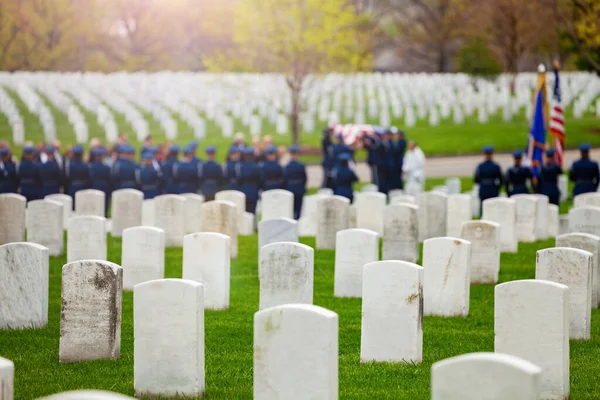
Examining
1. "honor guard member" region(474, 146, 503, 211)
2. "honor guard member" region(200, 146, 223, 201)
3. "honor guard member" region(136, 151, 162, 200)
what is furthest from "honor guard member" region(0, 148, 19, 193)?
"honor guard member" region(474, 146, 503, 211)

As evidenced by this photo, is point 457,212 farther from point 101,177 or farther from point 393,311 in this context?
point 393,311

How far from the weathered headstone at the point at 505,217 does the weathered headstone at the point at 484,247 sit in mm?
2658

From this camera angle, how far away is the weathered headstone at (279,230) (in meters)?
12.8

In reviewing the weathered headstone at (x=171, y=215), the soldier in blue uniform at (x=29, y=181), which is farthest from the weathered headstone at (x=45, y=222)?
the soldier in blue uniform at (x=29, y=181)

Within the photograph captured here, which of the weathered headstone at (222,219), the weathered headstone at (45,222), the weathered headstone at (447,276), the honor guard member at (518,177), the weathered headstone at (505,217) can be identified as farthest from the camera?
the honor guard member at (518,177)

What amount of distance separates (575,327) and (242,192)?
30.2 feet

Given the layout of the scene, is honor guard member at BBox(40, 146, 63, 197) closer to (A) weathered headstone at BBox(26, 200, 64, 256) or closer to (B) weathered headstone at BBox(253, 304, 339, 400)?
(A) weathered headstone at BBox(26, 200, 64, 256)

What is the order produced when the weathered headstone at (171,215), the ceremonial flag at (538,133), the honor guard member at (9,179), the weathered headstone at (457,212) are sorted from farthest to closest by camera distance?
the ceremonial flag at (538,133) → the honor guard member at (9,179) → the weathered headstone at (457,212) → the weathered headstone at (171,215)

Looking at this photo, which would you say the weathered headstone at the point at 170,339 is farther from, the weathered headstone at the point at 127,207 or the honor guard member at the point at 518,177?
the honor guard member at the point at 518,177

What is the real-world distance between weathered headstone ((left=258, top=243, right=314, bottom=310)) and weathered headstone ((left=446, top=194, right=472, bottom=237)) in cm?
679

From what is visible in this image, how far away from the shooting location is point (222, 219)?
14.6 meters

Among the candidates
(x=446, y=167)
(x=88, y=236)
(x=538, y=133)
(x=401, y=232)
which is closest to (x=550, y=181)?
(x=538, y=133)

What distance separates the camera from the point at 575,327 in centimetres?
948

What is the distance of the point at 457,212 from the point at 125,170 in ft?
19.1
